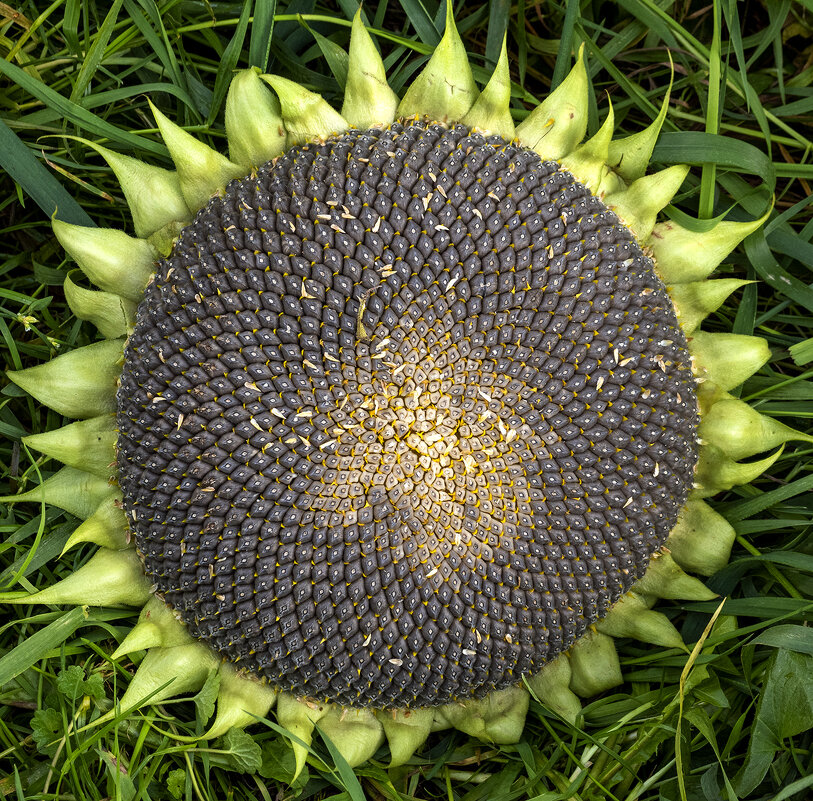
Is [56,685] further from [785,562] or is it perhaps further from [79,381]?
[785,562]

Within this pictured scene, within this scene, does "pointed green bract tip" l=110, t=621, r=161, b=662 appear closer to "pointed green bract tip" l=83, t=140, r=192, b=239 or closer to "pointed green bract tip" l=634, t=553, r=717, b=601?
"pointed green bract tip" l=83, t=140, r=192, b=239

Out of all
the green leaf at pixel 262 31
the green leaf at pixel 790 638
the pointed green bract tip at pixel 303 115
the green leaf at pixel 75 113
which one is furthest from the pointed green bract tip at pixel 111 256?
the green leaf at pixel 790 638

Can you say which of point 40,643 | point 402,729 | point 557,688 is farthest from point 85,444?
point 557,688

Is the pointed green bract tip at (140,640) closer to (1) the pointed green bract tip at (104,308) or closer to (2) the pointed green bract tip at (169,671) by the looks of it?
(2) the pointed green bract tip at (169,671)

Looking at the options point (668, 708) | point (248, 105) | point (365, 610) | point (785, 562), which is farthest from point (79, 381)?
point (785, 562)

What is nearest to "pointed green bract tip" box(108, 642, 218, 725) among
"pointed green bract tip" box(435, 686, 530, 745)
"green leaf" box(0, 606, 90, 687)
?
"green leaf" box(0, 606, 90, 687)

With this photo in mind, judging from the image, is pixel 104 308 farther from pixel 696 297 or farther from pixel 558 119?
pixel 696 297
